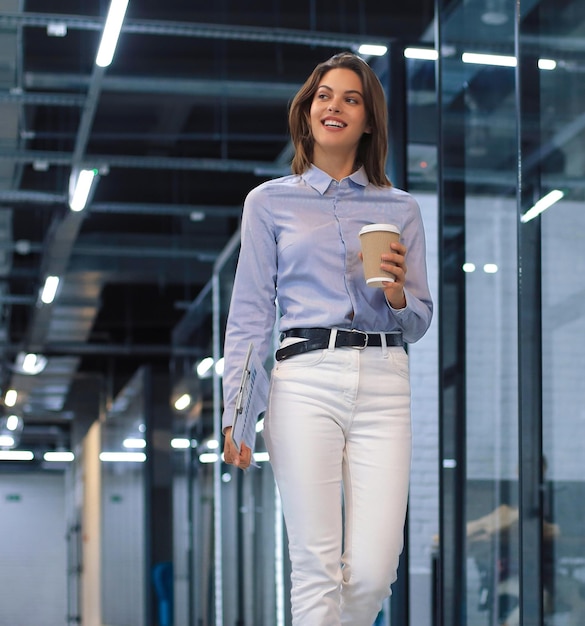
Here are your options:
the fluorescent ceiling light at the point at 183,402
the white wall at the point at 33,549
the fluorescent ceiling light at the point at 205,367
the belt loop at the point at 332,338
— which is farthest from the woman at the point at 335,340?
the white wall at the point at 33,549

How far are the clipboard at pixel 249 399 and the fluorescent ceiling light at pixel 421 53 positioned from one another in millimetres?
2200

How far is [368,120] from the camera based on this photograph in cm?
219

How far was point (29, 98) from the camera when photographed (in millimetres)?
6762

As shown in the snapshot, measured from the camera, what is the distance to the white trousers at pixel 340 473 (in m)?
2.04

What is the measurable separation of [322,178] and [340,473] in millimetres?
510

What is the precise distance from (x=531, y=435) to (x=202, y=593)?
5748mm

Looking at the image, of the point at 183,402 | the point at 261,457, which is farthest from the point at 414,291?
the point at 183,402

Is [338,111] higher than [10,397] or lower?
higher

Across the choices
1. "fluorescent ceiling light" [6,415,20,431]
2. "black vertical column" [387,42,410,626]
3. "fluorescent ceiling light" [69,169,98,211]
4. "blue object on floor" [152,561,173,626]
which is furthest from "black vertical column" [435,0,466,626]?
"fluorescent ceiling light" [6,415,20,431]

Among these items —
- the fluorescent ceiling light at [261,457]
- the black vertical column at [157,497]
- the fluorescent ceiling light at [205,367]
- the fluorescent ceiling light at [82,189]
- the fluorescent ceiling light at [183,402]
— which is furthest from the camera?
the black vertical column at [157,497]

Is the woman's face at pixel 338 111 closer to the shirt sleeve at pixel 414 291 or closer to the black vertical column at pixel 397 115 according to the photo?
the shirt sleeve at pixel 414 291

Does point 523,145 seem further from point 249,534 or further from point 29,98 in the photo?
point 29,98

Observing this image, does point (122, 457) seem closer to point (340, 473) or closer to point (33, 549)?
point (33, 549)

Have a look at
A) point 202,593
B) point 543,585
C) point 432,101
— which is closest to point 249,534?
point 202,593
